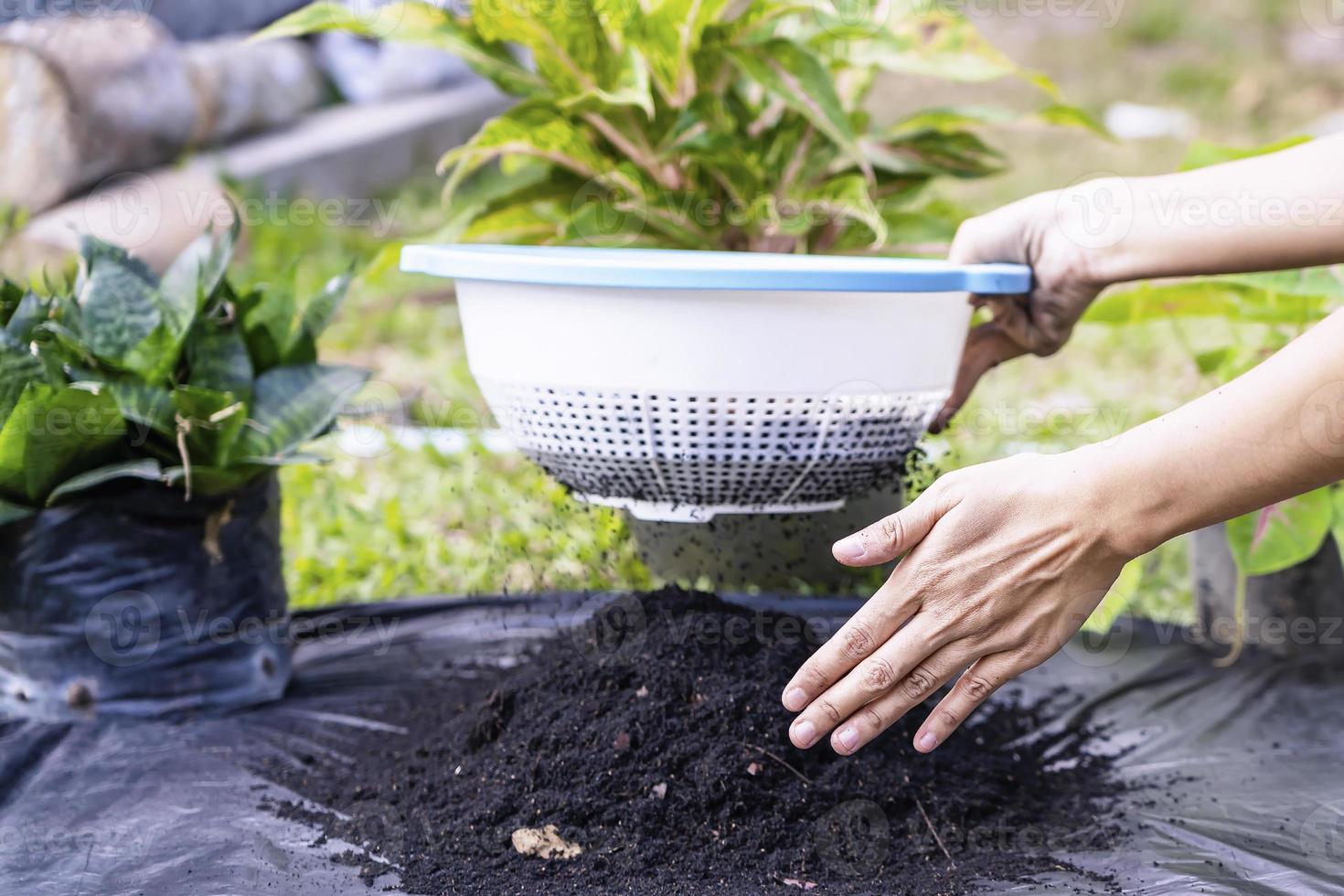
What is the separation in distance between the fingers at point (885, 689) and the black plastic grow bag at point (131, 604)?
36.2 inches

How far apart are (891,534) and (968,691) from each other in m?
0.18

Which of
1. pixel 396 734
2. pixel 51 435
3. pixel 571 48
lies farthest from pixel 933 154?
pixel 51 435

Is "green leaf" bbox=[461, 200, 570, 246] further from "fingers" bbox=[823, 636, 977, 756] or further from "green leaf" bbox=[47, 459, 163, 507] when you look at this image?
"fingers" bbox=[823, 636, 977, 756]

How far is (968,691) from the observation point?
1.04 metres

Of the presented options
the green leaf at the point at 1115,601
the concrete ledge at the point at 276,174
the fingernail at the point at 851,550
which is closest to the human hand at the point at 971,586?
the fingernail at the point at 851,550

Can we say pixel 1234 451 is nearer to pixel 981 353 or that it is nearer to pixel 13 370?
pixel 981 353

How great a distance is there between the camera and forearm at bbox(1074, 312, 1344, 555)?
2.99 feet

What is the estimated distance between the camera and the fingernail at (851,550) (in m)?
0.99

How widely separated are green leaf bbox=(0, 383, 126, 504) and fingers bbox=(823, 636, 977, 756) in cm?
96

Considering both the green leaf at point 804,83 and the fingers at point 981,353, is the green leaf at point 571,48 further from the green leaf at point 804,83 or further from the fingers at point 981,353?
the fingers at point 981,353

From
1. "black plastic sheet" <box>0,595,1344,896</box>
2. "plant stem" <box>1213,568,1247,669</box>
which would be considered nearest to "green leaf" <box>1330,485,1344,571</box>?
"plant stem" <box>1213,568,1247,669</box>

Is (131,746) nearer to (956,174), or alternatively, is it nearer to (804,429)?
(804,429)

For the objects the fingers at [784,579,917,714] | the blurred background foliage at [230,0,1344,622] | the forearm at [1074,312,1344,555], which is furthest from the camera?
the blurred background foliage at [230,0,1344,622]

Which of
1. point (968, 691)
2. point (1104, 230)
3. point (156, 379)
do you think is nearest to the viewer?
point (968, 691)
